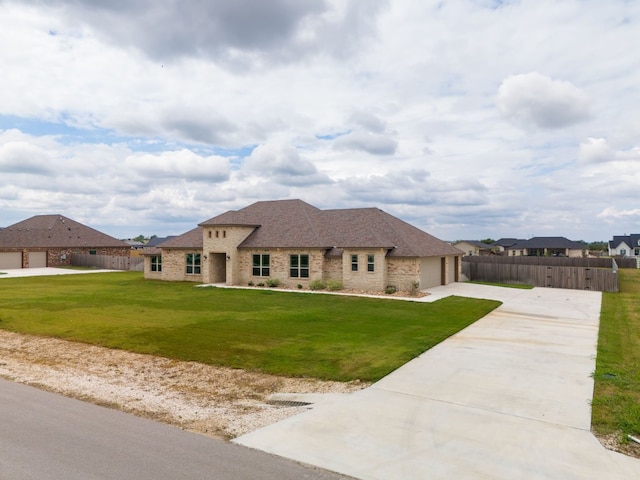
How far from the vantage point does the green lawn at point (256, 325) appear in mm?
11305

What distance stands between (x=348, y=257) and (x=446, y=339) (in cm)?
1356

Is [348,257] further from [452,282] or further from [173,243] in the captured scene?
[173,243]

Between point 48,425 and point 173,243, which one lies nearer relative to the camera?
point 48,425

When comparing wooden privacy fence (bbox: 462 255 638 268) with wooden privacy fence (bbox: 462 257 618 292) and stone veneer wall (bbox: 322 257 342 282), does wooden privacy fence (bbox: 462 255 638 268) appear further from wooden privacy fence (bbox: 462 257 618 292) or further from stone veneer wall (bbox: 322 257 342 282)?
stone veneer wall (bbox: 322 257 342 282)

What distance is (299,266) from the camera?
28328 millimetres

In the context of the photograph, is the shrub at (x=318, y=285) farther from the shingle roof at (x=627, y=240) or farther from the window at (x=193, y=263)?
the shingle roof at (x=627, y=240)

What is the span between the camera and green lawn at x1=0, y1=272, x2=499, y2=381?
445 inches

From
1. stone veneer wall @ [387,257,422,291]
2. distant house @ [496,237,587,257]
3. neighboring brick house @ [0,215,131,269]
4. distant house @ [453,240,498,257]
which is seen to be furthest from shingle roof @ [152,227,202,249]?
distant house @ [496,237,587,257]

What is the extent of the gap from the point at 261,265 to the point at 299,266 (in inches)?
117

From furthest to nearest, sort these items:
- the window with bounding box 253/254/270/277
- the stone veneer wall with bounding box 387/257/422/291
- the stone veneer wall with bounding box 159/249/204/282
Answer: the stone veneer wall with bounding box 159/249/204/282
the window with bounding box 253/254/270/277
the stone veneer wall with bounding box 387/257/422/291

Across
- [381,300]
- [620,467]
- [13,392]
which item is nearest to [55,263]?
[381,300]

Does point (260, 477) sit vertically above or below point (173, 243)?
below

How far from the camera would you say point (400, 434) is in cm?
674

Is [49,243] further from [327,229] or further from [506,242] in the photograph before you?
[506,242]
